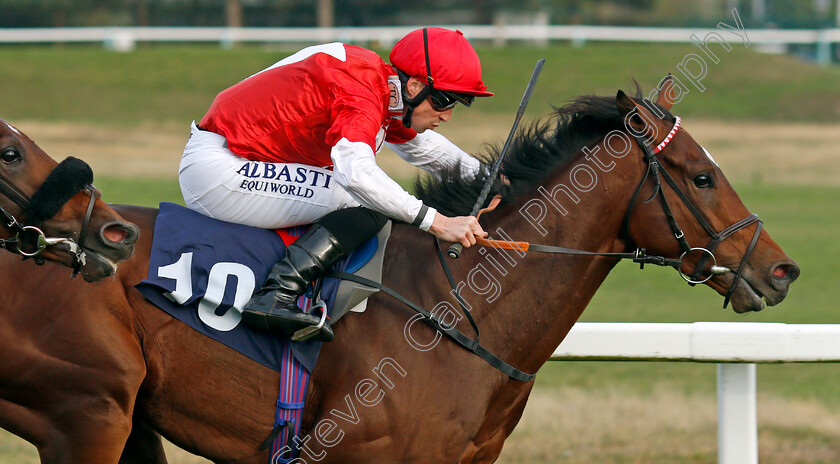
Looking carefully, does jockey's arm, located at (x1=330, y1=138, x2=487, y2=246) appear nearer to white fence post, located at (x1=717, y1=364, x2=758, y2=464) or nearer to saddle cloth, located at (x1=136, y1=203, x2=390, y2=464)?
saddle cloth, located at (x1=136, y1=203, x2=390, y2=464)

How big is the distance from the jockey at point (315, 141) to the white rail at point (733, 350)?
3.64 feet

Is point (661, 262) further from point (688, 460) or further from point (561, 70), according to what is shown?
point (561, 70)

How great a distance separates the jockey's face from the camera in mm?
3354

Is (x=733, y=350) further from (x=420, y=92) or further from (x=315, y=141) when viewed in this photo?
(x=315, y=141)

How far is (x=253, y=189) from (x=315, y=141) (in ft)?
0.92

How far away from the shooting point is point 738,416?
3.82m

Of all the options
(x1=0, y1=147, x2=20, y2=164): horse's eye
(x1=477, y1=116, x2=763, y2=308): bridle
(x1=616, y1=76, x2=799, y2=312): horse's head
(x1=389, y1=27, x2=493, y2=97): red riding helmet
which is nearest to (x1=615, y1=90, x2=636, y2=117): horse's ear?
(x1=616, y1=76, x2=799, y2=312): horse's head

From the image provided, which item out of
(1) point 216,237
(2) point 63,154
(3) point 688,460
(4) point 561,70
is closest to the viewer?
(1) point 216,237

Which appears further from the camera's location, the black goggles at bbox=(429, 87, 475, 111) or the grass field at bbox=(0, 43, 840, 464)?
the grass field at bbox=(0, 43, 840, 464)

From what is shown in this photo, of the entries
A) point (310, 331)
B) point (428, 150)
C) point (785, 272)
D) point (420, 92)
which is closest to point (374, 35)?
point (428, 150)

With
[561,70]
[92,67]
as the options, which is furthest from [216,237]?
[92,67]

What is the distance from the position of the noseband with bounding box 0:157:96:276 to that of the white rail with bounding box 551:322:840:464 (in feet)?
6.69

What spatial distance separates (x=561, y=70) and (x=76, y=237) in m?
22.5

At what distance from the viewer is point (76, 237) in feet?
9.56
